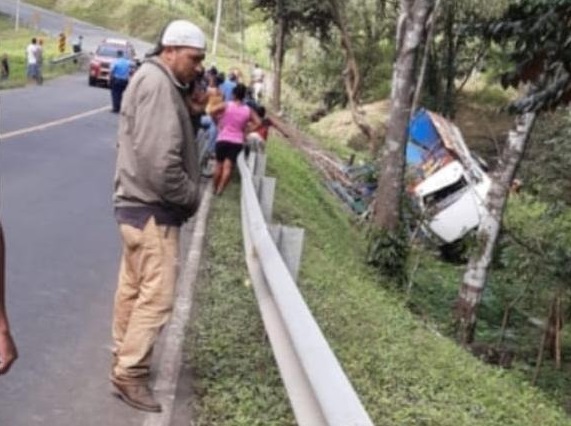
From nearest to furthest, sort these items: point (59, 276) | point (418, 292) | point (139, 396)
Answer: point (139, 396), point (59, 276), point (418, 292)

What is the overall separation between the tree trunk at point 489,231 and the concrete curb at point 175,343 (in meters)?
5.61

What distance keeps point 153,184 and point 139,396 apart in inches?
45.1

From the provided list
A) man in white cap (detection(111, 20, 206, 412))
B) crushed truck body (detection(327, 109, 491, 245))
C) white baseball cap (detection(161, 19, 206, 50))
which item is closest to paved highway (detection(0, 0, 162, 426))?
man in white cap (detection(111, 20, 206, 412))

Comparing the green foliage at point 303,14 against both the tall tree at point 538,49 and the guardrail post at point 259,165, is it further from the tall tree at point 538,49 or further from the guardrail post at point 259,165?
the tall tree at point 538,49

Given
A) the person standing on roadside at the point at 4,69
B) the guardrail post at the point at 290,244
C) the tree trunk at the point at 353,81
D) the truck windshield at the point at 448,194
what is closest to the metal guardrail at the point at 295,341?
the guardrail post at the point at 290,244

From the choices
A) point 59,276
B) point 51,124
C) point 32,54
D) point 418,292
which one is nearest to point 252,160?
point 59,276

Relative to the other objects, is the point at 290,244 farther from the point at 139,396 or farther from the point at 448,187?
the point at 448,187

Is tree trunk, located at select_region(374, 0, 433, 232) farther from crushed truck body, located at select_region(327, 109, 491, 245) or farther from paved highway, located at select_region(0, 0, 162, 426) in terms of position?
crushed truck body, located at select_region(327, 109, 491, 245)

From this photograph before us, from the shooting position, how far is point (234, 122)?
47.1 ft

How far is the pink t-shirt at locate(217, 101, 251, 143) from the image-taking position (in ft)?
47.0

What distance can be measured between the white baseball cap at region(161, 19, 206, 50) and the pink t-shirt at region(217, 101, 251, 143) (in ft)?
29.4

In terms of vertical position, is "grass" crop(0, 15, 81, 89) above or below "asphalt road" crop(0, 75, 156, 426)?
below

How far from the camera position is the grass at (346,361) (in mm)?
5699

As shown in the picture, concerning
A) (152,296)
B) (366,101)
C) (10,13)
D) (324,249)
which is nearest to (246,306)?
(152,296)
